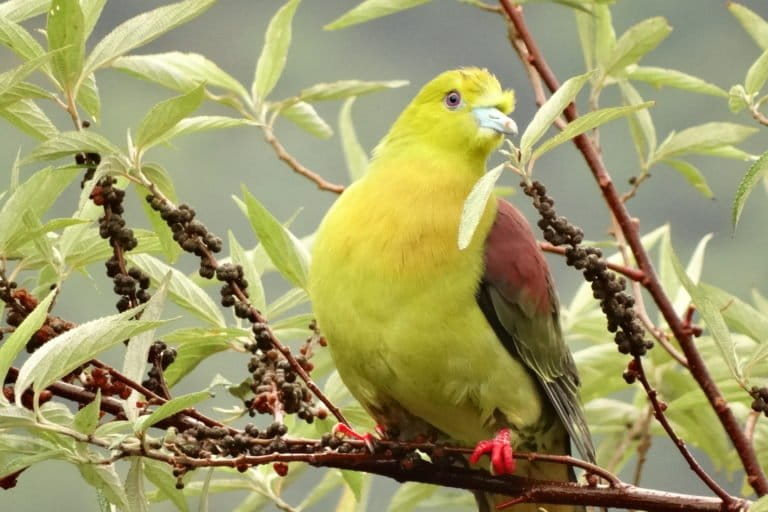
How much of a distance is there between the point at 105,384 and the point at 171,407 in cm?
19

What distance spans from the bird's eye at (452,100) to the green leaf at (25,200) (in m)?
0.67

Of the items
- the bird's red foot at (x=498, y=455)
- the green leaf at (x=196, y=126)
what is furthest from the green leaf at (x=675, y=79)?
the green leaf at (x=196, y=126)

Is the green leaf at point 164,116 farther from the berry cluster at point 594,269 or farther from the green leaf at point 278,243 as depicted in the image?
the berry cluster at point 594,269

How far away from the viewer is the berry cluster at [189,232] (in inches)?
44.9

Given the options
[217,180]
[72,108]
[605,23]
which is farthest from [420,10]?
[72,108]

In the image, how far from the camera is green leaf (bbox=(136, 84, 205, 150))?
3.61 ft

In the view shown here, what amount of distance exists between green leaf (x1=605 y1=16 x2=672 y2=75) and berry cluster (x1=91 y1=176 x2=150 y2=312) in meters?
0.69

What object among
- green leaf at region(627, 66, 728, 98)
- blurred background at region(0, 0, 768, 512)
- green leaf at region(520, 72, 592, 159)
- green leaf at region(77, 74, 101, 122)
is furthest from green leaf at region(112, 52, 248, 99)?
blurred background at region(0, 0, 768, 512)

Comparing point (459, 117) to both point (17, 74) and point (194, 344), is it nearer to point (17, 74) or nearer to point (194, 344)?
point (194, 344)

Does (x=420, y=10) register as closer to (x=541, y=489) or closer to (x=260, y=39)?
(x=260, y=39)

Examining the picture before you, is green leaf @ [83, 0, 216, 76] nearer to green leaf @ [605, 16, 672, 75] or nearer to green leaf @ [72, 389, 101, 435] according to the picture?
green leaf @ [72, 389, 101, 435]

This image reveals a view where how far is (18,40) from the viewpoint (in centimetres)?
115

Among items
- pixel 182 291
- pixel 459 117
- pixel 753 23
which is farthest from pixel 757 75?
pixel 182 291

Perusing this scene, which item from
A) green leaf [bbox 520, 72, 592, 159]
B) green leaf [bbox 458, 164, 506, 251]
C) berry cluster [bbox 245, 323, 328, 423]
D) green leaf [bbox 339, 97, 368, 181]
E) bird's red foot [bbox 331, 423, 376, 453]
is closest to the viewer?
green leaf [bbox 458, 164, 506, 251]
